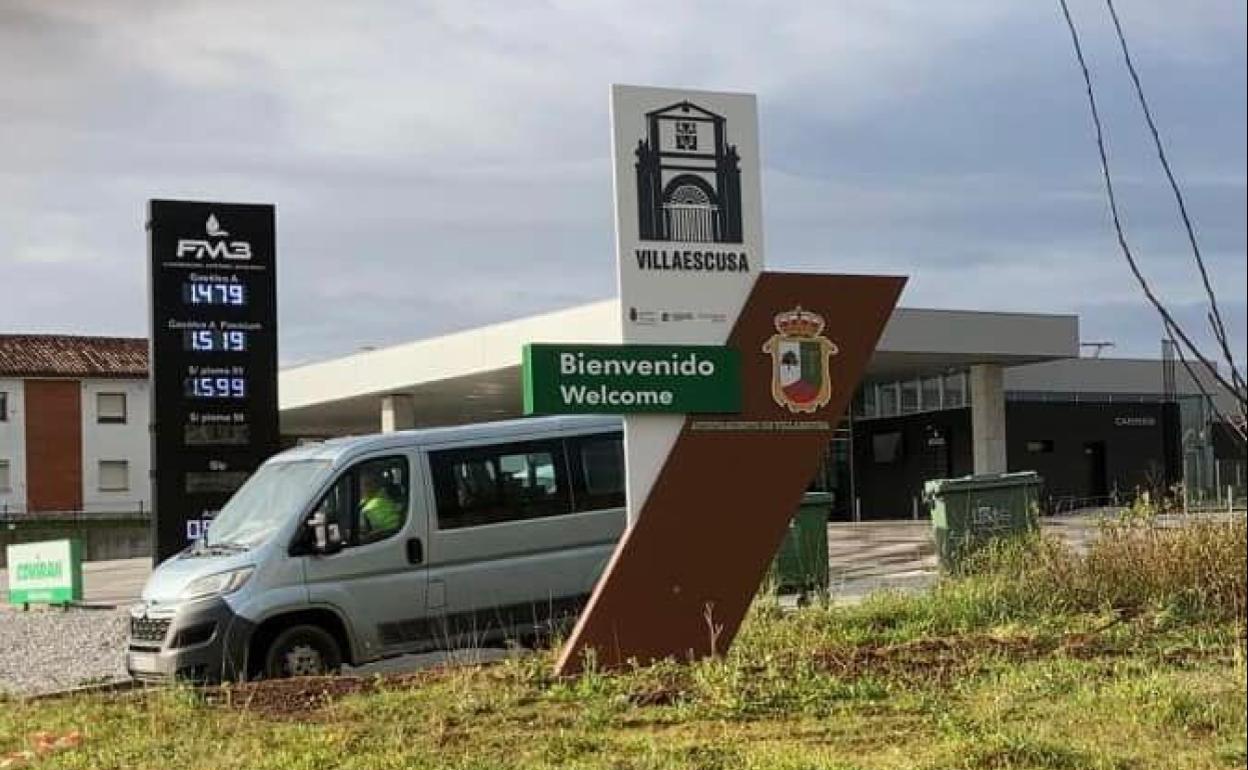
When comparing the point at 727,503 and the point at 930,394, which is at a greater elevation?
the point at 930,394

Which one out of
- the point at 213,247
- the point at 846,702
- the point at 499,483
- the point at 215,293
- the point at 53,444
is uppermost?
the point at 213,247

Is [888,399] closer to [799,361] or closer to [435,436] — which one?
[435,436]

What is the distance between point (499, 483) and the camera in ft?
42.2

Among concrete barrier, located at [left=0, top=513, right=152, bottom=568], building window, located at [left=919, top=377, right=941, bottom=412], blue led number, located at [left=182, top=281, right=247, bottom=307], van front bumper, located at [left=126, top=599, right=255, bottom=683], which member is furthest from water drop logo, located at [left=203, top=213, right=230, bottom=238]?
building window, located at [left=919, top=377, right=941, bottom=412]

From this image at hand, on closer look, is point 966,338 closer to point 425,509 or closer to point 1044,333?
point 1044,333

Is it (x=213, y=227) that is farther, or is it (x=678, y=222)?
(x=213, y=227)

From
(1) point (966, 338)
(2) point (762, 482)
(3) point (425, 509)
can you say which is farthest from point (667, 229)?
(1) point (966, 338)

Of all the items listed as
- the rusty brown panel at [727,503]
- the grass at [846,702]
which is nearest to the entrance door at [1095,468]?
the grass at [846,702]

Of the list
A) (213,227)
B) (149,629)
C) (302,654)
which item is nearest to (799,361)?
(302,654)

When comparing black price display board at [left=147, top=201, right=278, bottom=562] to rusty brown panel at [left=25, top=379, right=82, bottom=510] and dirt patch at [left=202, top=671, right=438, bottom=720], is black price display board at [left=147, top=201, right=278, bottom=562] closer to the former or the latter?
dirt patch at [left=202, top=671, right=438, bottom=720]

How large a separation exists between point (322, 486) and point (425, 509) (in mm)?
885

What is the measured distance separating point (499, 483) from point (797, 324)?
136 inches

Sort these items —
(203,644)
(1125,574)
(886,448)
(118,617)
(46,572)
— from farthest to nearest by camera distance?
(886,448) → (46,572) → (118,617) → (1125,574) → (203,644)

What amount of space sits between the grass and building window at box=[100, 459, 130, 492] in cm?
5751
